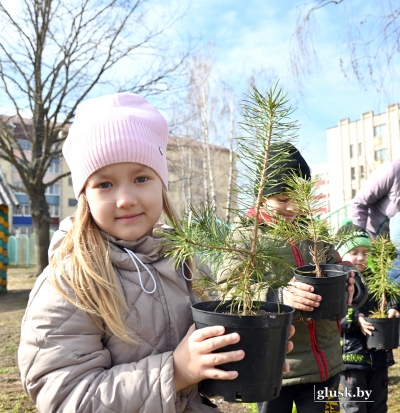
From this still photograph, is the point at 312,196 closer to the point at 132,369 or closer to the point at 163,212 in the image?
the point at 163,212

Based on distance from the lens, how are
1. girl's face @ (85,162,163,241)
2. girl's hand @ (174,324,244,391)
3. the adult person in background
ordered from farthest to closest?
1. the adult person in background
2. girl's face @ (85,162,163,241)
3. girl's hand @ (174,324,244,391)

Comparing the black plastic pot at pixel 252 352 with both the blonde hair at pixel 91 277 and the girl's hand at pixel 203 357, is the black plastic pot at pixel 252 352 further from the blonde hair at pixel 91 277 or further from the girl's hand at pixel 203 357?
the blonde hair at pixel 91 277

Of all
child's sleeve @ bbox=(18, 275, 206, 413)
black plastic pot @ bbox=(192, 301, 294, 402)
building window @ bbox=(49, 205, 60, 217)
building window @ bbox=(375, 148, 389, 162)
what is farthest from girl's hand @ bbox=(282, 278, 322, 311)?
building window @ bbox=(49, 205, 60, 217)

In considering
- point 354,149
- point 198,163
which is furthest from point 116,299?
point 354,149

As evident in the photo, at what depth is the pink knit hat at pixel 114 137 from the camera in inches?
55.1

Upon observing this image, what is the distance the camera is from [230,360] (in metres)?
1.09

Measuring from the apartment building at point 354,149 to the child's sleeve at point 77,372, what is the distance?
1660 inches

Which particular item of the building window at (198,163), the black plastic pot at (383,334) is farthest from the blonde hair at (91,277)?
the building window at (198,163)

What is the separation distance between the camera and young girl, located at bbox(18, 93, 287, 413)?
119cm

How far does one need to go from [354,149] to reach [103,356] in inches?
1870

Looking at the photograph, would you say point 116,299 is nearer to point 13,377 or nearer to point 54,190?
point 13,377

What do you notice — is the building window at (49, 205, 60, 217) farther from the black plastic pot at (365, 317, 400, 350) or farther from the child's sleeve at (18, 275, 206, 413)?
the child's sleeve at (18, 275, 206, 413)

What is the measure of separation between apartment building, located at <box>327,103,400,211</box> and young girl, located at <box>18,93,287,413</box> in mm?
41926

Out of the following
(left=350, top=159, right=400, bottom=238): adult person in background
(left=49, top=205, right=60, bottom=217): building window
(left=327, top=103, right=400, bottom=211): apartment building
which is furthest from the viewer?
(left=49, top=205, right=60, bottom=217): building window
